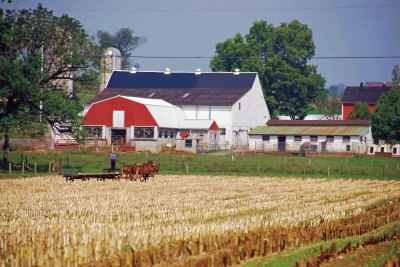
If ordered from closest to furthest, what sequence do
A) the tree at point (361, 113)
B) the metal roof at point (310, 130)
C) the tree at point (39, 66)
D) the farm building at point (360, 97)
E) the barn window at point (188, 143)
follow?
the tree at point (39, 66), the barn window at point (188, 143), the metal roof at point (310, 130), the tree at point (361, 113), the farm building at point (360, 97)

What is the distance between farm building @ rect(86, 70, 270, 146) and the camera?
100m

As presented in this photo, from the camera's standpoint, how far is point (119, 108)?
9275 centimetres

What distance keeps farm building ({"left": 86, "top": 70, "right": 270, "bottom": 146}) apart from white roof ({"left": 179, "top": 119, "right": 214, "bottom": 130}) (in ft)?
6.82

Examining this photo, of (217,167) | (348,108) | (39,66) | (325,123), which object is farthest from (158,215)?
(348,108)

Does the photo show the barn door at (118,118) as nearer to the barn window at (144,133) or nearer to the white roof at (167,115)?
the barn window at (144,133)

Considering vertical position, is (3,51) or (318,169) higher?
(3,51)

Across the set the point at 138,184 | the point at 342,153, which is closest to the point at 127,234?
the point at 138,184

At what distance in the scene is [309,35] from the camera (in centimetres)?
13788

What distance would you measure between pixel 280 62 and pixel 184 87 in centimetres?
2538

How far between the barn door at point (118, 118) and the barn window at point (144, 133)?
1.85m

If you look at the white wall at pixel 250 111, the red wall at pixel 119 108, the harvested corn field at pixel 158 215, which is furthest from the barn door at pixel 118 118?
the harvested corn field at pixel 158 215

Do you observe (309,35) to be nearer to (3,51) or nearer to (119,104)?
(119,104)

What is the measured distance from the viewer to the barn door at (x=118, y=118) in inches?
3634

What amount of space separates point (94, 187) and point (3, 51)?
18837mm
